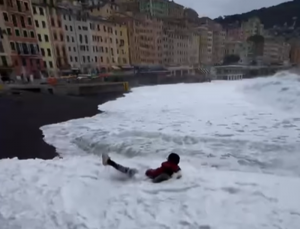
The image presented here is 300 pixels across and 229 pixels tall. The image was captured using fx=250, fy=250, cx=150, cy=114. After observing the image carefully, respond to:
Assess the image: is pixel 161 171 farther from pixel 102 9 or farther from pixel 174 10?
pixel 174 10

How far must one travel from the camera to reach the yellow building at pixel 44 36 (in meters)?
40.1

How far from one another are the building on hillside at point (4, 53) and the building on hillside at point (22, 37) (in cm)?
54

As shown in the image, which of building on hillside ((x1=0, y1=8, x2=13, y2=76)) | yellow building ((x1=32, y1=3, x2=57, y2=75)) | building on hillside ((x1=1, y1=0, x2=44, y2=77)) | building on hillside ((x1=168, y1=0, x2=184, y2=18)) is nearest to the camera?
building on hillside ((x1=0, y1=8, x2=13, y2=76))

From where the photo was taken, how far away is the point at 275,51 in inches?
4360

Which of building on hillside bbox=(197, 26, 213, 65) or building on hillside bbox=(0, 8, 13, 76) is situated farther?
building on hillside bbox=(197, 26, 213, 65)

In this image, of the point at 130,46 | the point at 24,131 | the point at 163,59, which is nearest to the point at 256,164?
the point at 24,131

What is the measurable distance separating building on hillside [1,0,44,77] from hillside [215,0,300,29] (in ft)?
530

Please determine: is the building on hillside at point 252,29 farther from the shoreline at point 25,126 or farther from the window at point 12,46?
the shoreline at point 25,126

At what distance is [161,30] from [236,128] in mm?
62637

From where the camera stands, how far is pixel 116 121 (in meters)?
10.8

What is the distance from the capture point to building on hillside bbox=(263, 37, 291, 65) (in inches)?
4151

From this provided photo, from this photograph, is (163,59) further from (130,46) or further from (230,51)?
(230,51)

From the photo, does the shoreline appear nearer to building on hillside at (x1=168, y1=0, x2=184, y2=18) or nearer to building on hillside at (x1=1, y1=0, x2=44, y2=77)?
building on hillside at (x1=1, y1=0, x2=44, y2=77)

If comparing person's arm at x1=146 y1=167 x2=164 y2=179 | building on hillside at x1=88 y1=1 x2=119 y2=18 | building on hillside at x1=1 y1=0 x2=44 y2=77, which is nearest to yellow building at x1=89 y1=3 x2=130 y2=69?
building on hillside at x1=88 y1=1 x2=119 y2=18
